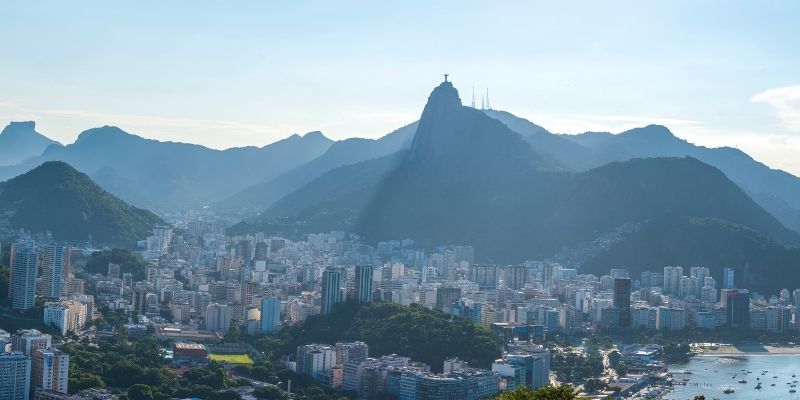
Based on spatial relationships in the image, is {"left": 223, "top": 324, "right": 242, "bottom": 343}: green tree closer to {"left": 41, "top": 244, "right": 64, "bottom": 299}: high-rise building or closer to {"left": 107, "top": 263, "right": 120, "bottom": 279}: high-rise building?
{"left": 41, "top": 244, "right": 64, "bottom": 299}: high-rise building

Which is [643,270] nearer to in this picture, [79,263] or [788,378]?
[788,378]

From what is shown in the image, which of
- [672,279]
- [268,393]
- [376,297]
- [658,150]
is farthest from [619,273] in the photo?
[658,150]

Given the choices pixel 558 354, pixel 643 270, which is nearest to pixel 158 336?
pixel 558 354

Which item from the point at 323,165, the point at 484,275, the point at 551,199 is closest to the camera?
the point at 484,275

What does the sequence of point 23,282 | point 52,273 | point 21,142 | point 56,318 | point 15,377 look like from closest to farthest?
point 15,377, point 56,318, point 23,282, point 52,273, point 21,142

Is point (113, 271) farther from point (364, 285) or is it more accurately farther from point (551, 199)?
point (551, 199)

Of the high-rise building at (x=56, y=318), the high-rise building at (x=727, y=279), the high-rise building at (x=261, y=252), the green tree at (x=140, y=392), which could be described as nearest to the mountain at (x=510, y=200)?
the high-rise building at (x=727, y=279)
